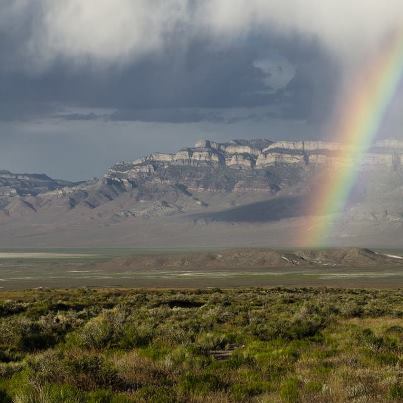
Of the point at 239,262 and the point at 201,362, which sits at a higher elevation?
the point at 201,362

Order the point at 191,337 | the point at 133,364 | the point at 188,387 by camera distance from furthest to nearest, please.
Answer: the point at 191,337
the point at 133,364
the point at 188,387

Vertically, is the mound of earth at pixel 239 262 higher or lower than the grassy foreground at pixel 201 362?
lower

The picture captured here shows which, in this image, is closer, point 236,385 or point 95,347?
point 236,385

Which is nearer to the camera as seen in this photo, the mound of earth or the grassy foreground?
the grassy foreground

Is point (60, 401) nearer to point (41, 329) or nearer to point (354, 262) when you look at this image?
point (41, 329)

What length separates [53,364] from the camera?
12109mm

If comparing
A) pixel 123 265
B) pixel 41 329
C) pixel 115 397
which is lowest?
pixel 123 265

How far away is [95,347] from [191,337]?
344 centimetres

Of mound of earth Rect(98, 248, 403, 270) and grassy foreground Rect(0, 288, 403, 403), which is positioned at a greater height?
grassy foreground Rect(0, 288, 403, 403)

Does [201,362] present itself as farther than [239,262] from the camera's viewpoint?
No

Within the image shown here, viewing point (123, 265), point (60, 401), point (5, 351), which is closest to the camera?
point (60, 401)

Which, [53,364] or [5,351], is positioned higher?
[53,364]

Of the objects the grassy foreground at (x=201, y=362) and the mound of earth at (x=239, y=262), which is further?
the mound of earth at (x=239, y=262)

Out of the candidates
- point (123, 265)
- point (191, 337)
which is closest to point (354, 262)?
point (123, 265)
